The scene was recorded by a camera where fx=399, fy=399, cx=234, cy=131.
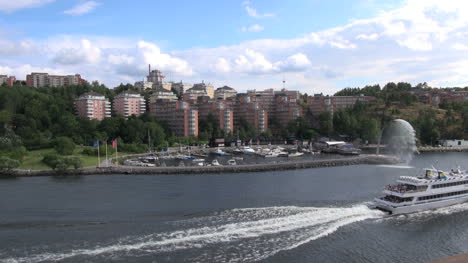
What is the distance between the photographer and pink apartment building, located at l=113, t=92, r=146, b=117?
85406 mm

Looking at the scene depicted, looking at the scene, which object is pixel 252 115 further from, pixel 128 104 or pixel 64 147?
pixel 64 147

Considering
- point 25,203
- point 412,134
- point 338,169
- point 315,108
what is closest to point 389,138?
point 412,134

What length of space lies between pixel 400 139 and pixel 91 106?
58.9 m

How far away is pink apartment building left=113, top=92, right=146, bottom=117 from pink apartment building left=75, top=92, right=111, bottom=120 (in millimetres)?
4009

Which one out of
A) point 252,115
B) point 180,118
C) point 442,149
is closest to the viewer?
point 442,149

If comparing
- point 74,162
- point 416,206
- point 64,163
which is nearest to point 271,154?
point 74,162

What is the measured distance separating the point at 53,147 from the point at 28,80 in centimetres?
7102

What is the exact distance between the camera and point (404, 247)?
20.6m

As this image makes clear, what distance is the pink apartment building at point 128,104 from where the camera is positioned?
85406 millimetres

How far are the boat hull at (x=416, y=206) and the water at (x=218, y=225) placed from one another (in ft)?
1.95

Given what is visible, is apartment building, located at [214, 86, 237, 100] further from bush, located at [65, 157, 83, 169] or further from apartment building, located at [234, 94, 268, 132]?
bush, located at [65, 157, 83, 169]

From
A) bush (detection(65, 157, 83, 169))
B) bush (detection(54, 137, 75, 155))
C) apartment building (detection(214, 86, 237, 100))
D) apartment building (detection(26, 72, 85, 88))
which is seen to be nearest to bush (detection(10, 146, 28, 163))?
bush (detection(54, 137, 75, 155))

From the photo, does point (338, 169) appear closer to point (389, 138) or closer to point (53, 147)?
point (389, 138)

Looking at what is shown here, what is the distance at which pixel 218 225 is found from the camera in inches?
906
